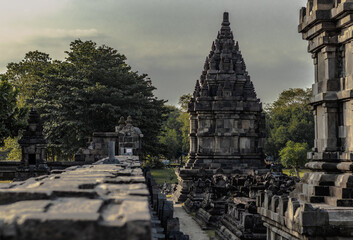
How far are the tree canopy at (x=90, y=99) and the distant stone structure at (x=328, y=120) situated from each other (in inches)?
830

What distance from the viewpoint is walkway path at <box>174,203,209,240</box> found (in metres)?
13.5

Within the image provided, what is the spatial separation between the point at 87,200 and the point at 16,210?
0.34m

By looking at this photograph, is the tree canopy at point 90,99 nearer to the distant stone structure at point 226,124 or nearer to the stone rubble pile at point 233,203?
the distant stone structure at point 226,124

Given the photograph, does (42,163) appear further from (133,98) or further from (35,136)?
(133,98)

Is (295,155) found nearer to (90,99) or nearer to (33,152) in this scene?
(90,99)

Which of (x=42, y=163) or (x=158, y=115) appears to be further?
(x=158, y=115)

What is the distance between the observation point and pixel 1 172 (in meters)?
18.0

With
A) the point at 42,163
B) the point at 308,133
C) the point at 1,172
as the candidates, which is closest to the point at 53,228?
the point at 42,163

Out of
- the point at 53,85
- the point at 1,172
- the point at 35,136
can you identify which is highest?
the point at 53,85

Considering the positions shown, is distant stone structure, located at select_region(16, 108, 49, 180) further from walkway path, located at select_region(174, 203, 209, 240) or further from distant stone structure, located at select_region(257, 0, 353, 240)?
distant stone structure, located at select_region(257, 0, 353, 240)

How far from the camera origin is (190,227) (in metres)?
14.8

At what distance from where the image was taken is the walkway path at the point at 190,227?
13495mm

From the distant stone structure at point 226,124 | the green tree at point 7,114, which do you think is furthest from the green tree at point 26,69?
the distant stone structure at point 226,124

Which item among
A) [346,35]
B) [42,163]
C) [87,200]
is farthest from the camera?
[42,163]
